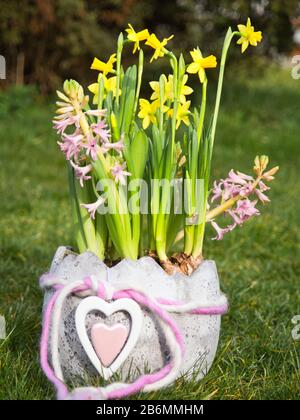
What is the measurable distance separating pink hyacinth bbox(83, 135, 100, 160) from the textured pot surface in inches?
9.8

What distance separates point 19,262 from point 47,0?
3.97 metres

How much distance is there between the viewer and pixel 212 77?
8.00 m

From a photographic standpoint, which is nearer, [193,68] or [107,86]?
[193,68]

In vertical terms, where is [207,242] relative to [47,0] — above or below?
below

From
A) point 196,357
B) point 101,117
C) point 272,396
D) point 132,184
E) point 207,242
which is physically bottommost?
point 207,242

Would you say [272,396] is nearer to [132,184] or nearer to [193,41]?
[132,184]

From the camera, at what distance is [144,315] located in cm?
180

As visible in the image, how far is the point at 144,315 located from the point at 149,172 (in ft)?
1.20

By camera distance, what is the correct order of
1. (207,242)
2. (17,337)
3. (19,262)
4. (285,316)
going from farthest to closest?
1. (207,242)
2. (19,262)
3. (285,316)
4. (17,337)

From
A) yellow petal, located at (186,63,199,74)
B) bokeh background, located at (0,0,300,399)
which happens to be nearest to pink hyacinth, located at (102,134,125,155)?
yellow petal, located at (186,63,199,74)

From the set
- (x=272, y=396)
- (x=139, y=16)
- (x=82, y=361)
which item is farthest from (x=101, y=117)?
(x=139, y=16)

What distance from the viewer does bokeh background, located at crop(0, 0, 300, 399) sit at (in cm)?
215

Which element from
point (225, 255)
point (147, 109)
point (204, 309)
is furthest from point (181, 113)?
point (225, 255)

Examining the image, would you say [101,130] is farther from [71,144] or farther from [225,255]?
[225,255]
